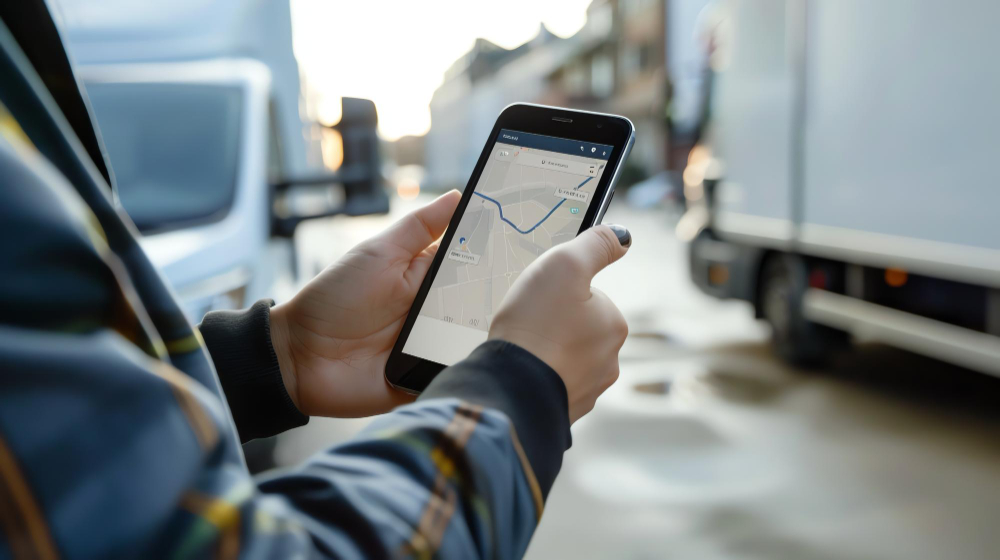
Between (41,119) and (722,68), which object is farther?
(722,68)

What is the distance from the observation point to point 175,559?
22.6 inches

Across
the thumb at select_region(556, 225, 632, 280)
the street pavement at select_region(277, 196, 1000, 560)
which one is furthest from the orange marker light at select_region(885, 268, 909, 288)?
the thumb at select_region(556, 225, 632, 280)

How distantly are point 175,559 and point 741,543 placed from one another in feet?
8.94

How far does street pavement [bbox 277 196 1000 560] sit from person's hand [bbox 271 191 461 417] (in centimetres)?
163

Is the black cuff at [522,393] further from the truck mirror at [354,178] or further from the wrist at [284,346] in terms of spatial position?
the truck mirror at [354,178]

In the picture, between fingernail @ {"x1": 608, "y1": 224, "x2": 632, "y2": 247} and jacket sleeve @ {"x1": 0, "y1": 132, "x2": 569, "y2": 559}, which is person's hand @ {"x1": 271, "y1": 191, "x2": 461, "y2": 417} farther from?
jacket sleeve @ {"x1": 0, "y1": 132, "x2": 569, "y2": 559}

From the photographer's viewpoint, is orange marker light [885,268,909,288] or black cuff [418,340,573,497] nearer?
black cuff [418,340,573,497]

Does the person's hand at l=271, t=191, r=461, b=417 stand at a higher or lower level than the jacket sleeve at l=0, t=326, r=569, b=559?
lower

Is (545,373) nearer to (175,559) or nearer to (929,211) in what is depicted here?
(175,559)

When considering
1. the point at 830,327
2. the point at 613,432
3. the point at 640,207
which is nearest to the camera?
the point at 613,432

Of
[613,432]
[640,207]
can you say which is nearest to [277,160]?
[613,432]

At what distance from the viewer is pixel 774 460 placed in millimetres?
3736

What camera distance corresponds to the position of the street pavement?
2957mm

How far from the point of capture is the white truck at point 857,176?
3631mm
